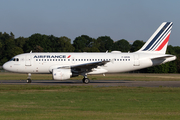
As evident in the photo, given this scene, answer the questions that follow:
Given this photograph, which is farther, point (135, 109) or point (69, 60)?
point (69, 60)

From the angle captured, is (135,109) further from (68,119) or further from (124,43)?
(124,43)

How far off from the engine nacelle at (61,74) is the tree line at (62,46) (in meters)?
52.2

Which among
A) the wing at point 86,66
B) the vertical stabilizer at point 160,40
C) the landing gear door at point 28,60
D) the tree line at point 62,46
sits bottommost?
the wing at point 86,66

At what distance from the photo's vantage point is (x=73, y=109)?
46.0ft

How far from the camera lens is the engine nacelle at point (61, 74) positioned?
31048mm

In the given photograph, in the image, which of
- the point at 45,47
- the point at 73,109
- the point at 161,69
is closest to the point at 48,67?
the point at 73,109

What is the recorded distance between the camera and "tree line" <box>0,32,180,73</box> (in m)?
86.9

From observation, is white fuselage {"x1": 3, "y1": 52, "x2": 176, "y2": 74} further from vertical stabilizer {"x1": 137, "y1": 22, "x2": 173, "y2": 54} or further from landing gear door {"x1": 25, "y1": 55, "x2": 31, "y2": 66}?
vertical stabilizer {"x1": 137, "y1": 22, "x2": 173, "y2": 54}

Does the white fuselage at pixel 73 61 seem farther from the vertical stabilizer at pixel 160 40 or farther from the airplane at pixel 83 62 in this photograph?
the vertical stabilizer at pixel 160 40

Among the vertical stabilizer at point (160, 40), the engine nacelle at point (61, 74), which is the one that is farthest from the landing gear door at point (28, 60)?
the vertical stabilizer at point (160, 40)

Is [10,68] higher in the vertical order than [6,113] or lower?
higher

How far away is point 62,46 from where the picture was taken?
117000 millimetres

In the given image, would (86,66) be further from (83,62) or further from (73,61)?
(73,61)

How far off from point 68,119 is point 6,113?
3099 mm
